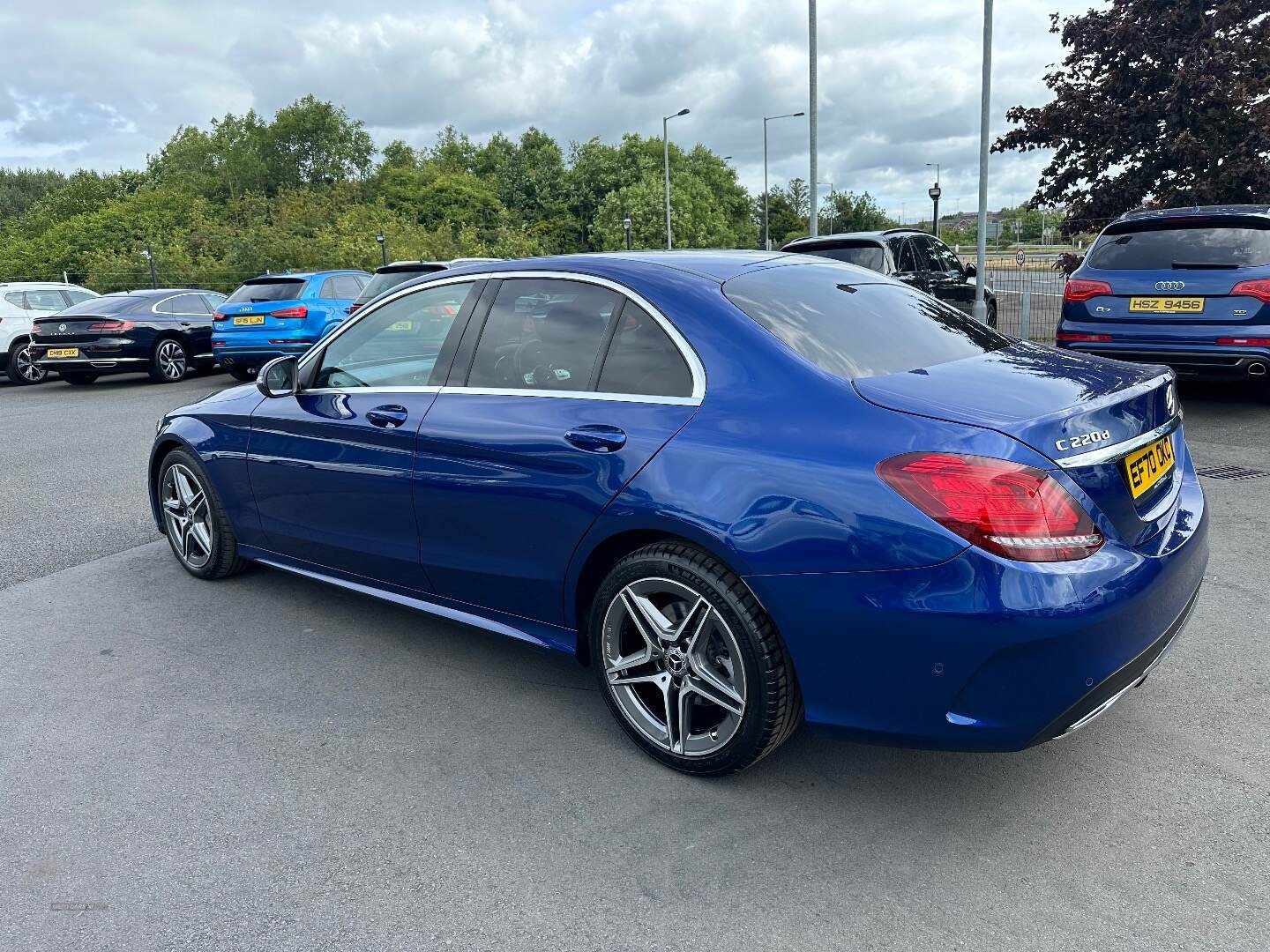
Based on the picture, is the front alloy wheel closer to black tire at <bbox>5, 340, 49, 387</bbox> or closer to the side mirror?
Result: black tire at <bbox>5, 340, 49, 387</bbox>

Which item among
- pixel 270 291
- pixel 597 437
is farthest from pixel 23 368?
pixel 597 437

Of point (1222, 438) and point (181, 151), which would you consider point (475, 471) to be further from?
point (181, 151)

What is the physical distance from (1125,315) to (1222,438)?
1268mm

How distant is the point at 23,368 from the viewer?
15992 millimetres

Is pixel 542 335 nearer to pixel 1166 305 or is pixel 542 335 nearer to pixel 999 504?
pixel 999 504

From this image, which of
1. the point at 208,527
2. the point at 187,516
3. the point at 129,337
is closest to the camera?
the point at 208,527

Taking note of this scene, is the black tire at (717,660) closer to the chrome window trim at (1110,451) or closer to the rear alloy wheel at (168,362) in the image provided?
the chrome window trim at (1110,451)

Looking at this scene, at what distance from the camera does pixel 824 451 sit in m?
2.66

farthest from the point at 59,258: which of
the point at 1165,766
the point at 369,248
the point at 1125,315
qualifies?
the point at 1165,766

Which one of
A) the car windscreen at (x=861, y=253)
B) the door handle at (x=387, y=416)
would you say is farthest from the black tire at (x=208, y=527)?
the car windscreen at (x=861, y=253)

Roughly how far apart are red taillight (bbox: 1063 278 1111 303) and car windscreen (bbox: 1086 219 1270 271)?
171 mm

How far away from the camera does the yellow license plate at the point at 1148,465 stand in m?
2.76

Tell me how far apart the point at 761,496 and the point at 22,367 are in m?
16.8

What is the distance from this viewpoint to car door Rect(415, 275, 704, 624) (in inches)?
122
